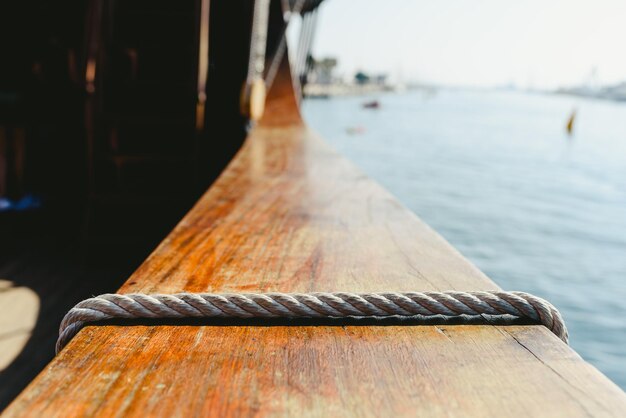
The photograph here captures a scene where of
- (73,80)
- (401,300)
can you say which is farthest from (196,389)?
(73,80)

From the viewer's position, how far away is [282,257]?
1.41 meters

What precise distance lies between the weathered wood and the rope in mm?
27

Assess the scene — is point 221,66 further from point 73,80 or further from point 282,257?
point 282,257

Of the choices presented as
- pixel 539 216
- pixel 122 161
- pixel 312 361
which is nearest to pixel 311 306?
pixel 312 361

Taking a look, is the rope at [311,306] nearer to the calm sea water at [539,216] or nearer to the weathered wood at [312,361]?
the weathered wood at [312,361]

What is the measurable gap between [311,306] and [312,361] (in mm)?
146

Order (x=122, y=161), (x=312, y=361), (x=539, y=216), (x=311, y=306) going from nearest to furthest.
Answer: (x=312, y=361)
(x=311, y=306)
(x=122, y=161)
(x=539, y=216)

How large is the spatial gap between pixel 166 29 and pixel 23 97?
2.67 m

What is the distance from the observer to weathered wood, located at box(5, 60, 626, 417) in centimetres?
75

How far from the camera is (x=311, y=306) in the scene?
1000mm

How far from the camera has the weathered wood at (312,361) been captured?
75 centimetres

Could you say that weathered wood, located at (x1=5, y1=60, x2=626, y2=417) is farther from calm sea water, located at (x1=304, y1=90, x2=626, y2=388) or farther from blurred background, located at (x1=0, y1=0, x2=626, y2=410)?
calm sea water, located at (x1=304, y1=90, x2=626, y2=388)

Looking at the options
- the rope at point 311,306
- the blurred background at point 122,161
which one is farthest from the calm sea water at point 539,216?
the rope at point 311,306

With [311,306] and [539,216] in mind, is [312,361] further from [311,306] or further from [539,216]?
[539,216]
